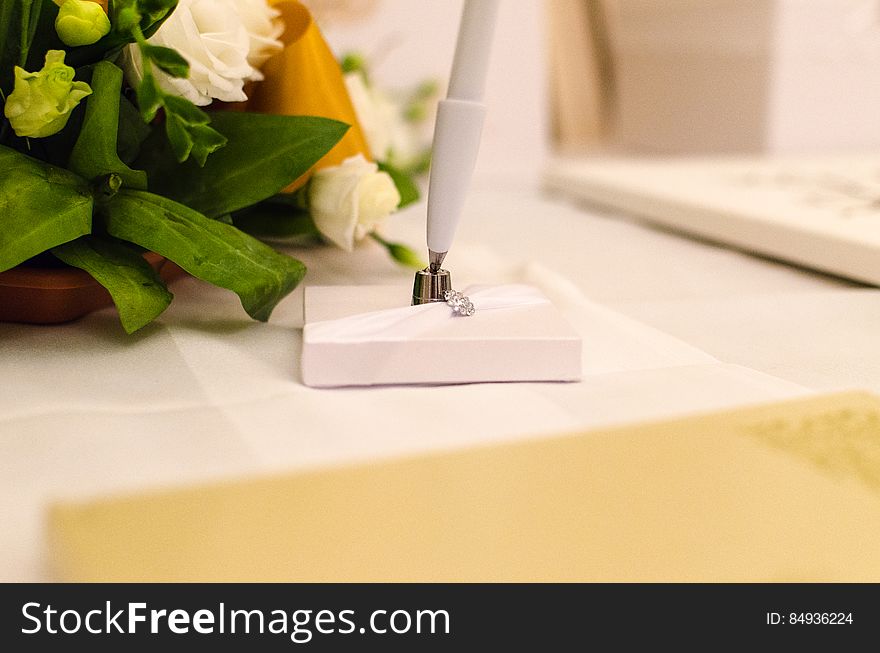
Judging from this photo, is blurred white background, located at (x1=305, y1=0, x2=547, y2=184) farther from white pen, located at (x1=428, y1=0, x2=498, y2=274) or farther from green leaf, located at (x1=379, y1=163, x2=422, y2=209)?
white pen, located at (x1=428, y1=0, x2=498, y2=274)

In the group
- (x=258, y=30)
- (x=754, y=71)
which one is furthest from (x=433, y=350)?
(x=754, y=71)

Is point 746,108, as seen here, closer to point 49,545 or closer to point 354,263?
point 354,263

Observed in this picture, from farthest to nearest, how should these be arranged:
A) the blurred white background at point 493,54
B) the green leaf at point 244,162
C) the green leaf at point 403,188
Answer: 1. the blurred white background at point 493,54
2. the green leaf at point 403,188
3. the green leaf at point 244,162

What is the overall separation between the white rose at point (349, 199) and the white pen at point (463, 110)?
0.34 feet

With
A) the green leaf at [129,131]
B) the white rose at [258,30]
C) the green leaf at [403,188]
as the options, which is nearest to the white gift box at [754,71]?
the green leaf at [403,188]

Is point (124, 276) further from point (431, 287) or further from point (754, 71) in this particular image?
point (754, 71)

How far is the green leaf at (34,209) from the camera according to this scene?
389 millimetres

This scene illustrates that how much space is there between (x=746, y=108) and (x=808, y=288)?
0.90 metres

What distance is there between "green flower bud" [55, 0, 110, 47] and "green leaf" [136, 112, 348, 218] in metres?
0.08

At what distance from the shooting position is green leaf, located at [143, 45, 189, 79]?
0.34 m

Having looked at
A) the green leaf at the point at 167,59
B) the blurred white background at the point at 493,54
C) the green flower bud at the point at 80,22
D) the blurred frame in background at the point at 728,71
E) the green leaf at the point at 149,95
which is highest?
the blurred frame in background at the point at 728,71

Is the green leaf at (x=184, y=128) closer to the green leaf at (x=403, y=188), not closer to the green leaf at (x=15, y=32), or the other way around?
the green leaf at (x=15, y=32)

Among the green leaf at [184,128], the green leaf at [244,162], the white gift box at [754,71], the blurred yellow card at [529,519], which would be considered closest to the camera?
the blurred yellow card at [529,519]
